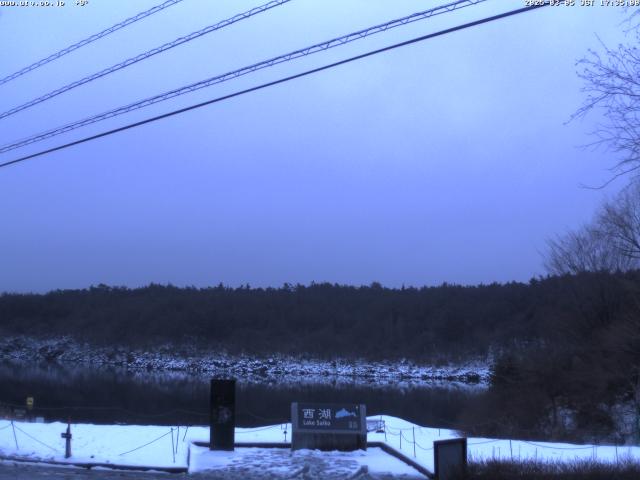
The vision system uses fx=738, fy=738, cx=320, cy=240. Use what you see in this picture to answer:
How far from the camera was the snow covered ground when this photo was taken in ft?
54.6

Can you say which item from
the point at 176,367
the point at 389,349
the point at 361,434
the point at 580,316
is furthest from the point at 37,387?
the point at 389,349

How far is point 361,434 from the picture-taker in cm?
1880

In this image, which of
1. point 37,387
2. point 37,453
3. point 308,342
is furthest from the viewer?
point 308,342

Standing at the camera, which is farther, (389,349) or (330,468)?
(389,349)

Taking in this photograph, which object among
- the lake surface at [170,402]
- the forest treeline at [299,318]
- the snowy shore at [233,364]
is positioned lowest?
the lake surface at [170,402]

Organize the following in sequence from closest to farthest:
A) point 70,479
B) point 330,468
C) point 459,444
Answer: point 459,444, point 70,479, point 330,468

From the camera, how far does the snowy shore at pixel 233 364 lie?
9406cm

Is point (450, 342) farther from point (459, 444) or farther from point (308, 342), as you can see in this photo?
point (459, 444)

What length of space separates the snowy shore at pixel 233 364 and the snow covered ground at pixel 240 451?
212ft

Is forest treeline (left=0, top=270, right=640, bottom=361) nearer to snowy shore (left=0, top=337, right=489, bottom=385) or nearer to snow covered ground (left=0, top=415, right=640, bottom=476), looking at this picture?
snowy shore (left=0, top=337, right=489, bottom=385)

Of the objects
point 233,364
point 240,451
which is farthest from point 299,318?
point 240,451

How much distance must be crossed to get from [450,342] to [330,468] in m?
99.0

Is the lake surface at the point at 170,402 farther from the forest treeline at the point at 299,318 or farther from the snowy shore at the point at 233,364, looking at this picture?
the forest treeline at the point at 299,318

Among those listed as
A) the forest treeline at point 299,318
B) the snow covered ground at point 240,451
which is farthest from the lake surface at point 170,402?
the forest treeline at point 299,318
